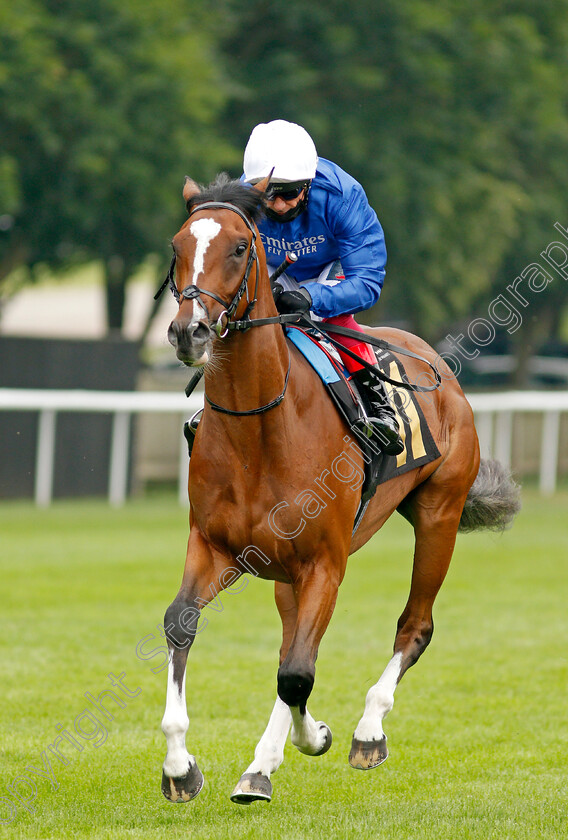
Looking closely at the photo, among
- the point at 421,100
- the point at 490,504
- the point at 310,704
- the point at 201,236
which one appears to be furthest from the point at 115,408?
the point at 201,236

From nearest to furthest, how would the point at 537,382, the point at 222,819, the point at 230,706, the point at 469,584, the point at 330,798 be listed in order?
the point at 222,819
the point at 330,798
the point at 230,706
the point at 469,584
the point at 537,382

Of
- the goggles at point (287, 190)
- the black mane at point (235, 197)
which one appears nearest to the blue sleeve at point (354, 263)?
the goggles at point (287, 190)

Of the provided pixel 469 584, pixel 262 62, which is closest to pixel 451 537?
pixel 469 584

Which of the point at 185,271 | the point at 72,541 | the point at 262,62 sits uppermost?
the point at 262,62

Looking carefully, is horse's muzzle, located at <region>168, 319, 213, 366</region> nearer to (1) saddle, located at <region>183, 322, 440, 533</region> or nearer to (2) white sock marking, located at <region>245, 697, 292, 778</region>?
(1) saddle, located at <region>183, 322, 440, 533</region>

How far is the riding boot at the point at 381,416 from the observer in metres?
5.07

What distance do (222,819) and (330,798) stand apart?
52 cm

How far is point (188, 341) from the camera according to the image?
3793 mm

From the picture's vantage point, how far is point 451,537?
19.5 feet

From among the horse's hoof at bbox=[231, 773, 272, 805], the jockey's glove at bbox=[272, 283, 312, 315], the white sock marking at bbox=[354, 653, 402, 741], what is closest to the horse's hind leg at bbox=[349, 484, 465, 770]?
the white sock marking at bbox=[354, 653, 402, 741]

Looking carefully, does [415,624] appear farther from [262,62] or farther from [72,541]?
[262,62]

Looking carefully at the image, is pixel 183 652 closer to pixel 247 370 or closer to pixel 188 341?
pixel 247 370

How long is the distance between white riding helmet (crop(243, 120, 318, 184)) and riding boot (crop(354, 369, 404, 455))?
0.96 m

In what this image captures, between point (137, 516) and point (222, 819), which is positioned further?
point (137, 516)
